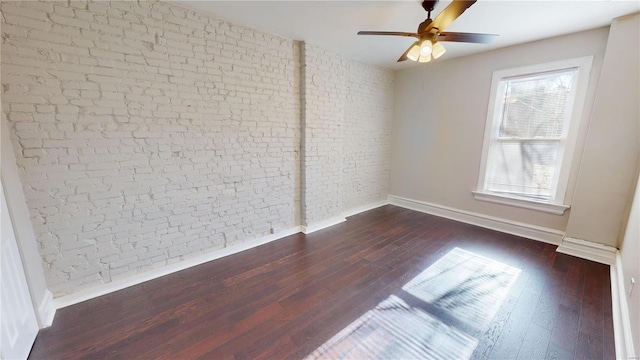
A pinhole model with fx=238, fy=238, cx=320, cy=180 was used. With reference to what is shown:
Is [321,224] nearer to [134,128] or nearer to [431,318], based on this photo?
[431,318]

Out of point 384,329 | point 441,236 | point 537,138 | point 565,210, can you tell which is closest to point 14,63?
point 384,329

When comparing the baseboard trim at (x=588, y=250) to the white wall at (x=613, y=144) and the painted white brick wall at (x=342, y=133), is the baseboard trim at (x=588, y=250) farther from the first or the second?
the painted white brick wall at (x=342, y=133)

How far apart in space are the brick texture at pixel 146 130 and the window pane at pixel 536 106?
2.60 m

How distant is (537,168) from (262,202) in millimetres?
3664

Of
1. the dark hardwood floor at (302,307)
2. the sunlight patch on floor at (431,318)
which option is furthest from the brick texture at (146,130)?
the sunlight patch on floor at (431,318)

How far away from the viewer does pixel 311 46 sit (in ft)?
10.4

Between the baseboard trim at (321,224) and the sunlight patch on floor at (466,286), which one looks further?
the baseboard trim at (321,224)

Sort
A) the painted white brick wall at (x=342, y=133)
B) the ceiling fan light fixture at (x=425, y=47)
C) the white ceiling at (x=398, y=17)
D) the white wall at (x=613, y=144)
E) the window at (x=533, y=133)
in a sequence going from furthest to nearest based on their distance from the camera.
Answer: the painted white brick wall at (x=342, y=133), the window at (x=533, y=133), the white wall at (x=613, y=144), the white ceiling at (x=398, y=17), the ceiling fan light fixture at (x=425, y=47)

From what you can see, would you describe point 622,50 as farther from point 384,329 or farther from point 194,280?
point 194,280

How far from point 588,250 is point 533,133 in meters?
1.49

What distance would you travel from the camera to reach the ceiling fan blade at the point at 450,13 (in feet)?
5.21

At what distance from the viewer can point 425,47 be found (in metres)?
2.05

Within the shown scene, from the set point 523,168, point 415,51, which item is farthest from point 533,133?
point 415,51

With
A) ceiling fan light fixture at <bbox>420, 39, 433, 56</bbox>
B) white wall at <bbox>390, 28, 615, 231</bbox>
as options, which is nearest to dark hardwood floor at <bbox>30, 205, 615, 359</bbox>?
white wall at <bbox>390, 28, 615, 231</bbox>
